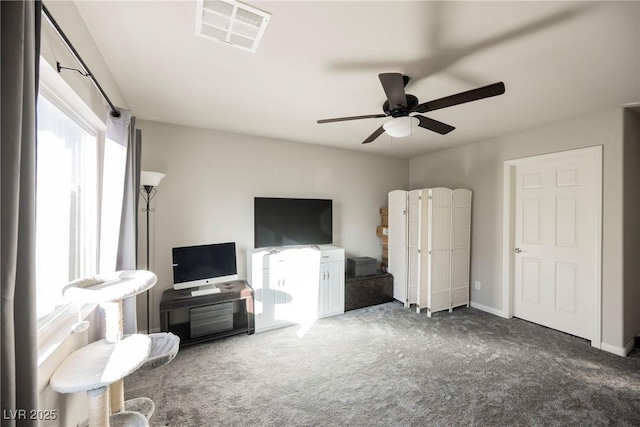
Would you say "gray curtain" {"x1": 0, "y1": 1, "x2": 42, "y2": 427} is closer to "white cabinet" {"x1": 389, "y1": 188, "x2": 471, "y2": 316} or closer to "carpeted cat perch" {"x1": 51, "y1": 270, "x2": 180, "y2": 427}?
"carpeted cat perch" {"x1": 51, "y1": 270, "x2": 180, "y2": 427}

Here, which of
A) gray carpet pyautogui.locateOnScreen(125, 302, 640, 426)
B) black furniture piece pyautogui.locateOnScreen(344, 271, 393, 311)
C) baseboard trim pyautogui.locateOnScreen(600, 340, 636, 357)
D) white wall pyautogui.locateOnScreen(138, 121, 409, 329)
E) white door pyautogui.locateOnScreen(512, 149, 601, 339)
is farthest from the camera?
black furniture piece pyautogui.locateOnScreen(344, 271, 393, 311)

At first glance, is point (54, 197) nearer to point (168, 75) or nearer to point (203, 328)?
point (168, 75)

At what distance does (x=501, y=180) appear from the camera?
347 cm

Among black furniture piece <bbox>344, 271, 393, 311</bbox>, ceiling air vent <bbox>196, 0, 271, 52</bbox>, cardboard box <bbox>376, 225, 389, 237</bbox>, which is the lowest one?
black furniture piece <bbox>344, 271, 393, 311</bbox>

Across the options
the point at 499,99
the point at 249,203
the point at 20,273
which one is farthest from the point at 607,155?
the point at 20,273

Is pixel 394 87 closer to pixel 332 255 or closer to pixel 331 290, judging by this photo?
pixel 332 255

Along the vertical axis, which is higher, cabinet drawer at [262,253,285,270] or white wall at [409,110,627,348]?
white wall at [409,110,627,348]

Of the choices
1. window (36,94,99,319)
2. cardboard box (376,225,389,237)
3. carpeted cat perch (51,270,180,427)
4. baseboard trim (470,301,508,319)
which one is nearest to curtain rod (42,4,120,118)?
window (36,94,99,319)

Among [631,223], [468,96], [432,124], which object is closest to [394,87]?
[468,96]

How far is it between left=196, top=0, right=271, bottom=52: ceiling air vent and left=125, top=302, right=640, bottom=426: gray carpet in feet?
8.09

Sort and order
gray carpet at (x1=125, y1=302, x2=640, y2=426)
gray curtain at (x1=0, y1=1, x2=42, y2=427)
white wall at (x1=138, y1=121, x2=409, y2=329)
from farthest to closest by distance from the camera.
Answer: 1. white wall at (x1=138, y1=121, x2=409, y2=329)
2. gray carpet at (x1=125, y1=302, x2=640, y2=426)
3. gray curtain at (x1=0, y1=1, x2=42, y2=427)

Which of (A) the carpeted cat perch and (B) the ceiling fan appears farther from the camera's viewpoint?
(B) the ceiling fan

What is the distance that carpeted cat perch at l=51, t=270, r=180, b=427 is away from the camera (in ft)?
3.70

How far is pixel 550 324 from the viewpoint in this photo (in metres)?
3.09
